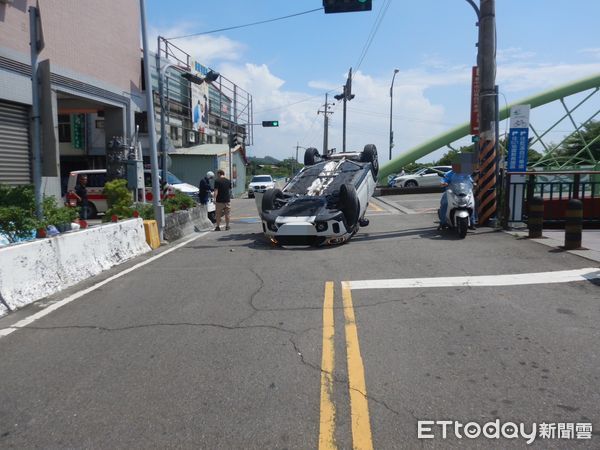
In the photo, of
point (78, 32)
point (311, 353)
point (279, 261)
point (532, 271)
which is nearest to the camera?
point (311, 353)

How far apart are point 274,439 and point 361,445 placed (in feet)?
1.74

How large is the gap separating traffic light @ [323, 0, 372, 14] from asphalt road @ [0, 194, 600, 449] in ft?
24.2

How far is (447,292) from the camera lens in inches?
240

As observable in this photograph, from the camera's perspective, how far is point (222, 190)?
13422 mm

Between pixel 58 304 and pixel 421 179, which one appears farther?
pixel 421 179

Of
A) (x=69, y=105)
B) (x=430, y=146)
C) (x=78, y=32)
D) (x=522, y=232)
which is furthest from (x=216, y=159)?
(x=522, y=232)

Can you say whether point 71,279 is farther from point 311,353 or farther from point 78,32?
point 78,32

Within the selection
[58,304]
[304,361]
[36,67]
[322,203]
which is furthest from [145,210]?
[304,361]

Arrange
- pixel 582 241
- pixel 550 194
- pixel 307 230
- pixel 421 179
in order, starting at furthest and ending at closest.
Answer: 1. pixel 421 179
2. pixel 550 194
3. pixel 307 230
4. pixel 582 241

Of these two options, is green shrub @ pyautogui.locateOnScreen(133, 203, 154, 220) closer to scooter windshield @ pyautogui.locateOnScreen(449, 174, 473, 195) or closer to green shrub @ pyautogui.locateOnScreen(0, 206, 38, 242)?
green shrub @ pyautogui.locateOnScreen(0, 206, 38, 242)

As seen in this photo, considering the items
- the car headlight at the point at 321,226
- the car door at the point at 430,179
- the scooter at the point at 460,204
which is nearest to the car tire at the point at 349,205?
the car headlight at the point at 321,226

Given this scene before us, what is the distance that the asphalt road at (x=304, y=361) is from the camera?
10.1ft

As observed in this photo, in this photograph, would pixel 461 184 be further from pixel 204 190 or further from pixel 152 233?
pixel 204 190

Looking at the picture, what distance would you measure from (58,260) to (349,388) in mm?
5239
